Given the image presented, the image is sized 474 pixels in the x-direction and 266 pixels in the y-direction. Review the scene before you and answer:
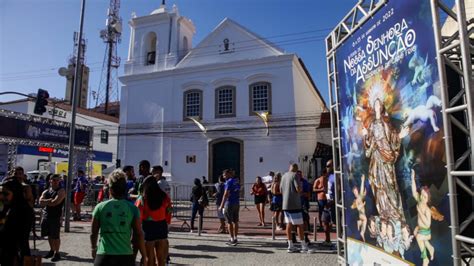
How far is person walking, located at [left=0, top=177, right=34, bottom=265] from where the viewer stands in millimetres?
5332

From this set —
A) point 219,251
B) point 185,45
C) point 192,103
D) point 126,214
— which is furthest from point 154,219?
point 185,45

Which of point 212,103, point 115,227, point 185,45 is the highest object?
point 185,45

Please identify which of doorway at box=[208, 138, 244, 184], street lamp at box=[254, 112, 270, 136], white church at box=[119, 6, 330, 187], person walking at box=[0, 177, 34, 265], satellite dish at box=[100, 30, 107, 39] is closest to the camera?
person walking at box=[0, 177, 34, 265]

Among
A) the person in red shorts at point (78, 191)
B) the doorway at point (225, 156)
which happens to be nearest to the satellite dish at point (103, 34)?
the doorway at point (225, 156)

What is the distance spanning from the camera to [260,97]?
85.8ft

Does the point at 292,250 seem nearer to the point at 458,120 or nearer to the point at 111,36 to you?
the point at 458,120

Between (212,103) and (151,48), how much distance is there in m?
7.76

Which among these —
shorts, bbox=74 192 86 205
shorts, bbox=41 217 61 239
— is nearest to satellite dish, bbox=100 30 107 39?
shorts, bbox=74 192 86 205

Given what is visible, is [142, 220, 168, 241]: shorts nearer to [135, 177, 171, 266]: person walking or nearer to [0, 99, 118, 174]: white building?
[135, 177, 171, 266]: person walking

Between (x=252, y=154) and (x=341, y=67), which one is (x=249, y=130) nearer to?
(x=252, y=154)

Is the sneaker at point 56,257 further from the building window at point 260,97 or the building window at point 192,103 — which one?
the building window at point 192,103

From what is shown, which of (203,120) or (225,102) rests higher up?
(225,102)

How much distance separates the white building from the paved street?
1128 inches

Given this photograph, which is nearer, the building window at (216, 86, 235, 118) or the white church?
the white church
